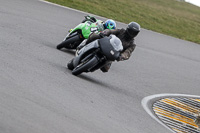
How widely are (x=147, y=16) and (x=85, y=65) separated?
56.9 feet

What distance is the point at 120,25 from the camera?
62.8 ft

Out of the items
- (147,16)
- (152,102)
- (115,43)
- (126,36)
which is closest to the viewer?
(115,43)

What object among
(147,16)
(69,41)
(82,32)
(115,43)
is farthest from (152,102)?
(147,16)

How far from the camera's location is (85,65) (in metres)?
8.54

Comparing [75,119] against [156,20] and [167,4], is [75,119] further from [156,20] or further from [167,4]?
[167,4]

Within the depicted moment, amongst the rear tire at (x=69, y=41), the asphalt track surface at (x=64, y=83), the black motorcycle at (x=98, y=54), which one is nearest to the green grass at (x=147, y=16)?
the asphalt track surface at (x=64, y=83)

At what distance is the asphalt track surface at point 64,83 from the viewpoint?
565 centimetres

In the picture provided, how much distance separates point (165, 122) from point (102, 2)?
17654mm

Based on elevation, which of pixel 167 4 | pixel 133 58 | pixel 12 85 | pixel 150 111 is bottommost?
pixel 167 4

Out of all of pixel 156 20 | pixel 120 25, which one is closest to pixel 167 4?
pixel 156 20

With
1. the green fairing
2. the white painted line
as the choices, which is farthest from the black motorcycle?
the green fairing

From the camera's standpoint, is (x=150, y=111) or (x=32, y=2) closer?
(x=150, y=111)

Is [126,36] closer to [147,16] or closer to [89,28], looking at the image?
[89,28]

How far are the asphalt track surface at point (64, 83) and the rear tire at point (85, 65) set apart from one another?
0.52ft
